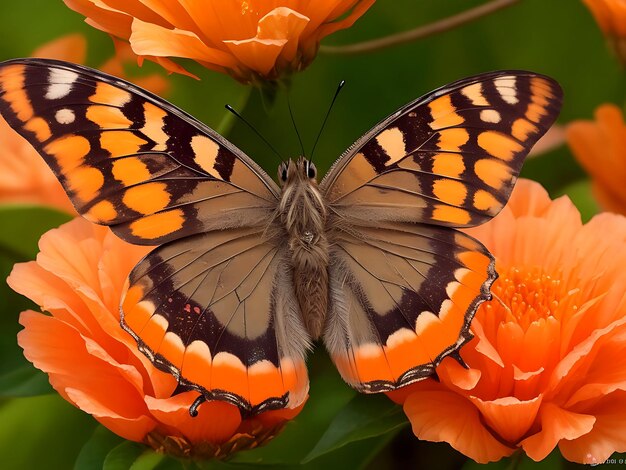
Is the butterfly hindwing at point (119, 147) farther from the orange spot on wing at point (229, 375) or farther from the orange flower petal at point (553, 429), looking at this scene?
the orange flower petal at point (553, 429)

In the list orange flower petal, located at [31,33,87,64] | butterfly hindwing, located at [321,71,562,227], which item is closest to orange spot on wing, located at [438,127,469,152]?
butterfly hindwing, located at [321,71,562,227]

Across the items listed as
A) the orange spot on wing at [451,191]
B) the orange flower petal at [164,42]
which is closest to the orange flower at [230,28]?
the orange flower petal at [164,42]

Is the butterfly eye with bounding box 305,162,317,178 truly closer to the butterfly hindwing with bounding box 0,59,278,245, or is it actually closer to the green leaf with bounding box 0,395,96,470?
the butterfly hindwing with bounding box 0,59,278,245

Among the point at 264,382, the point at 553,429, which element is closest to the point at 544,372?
the point at 553,429

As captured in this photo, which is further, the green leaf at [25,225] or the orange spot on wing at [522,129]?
the green leaf at [25,225]

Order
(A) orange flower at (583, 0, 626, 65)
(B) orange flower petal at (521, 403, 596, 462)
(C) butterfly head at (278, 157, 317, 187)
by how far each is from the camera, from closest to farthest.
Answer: (B) orange flower petal at (521, 403, 596, 462)
(C) butterfly head at (278, 157, 317, 187)
(A) orange flower at (583, 0, 626, 65)

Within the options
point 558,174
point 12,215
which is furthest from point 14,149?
point 558,174

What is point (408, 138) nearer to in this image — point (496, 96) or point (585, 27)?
point (496, 96)
